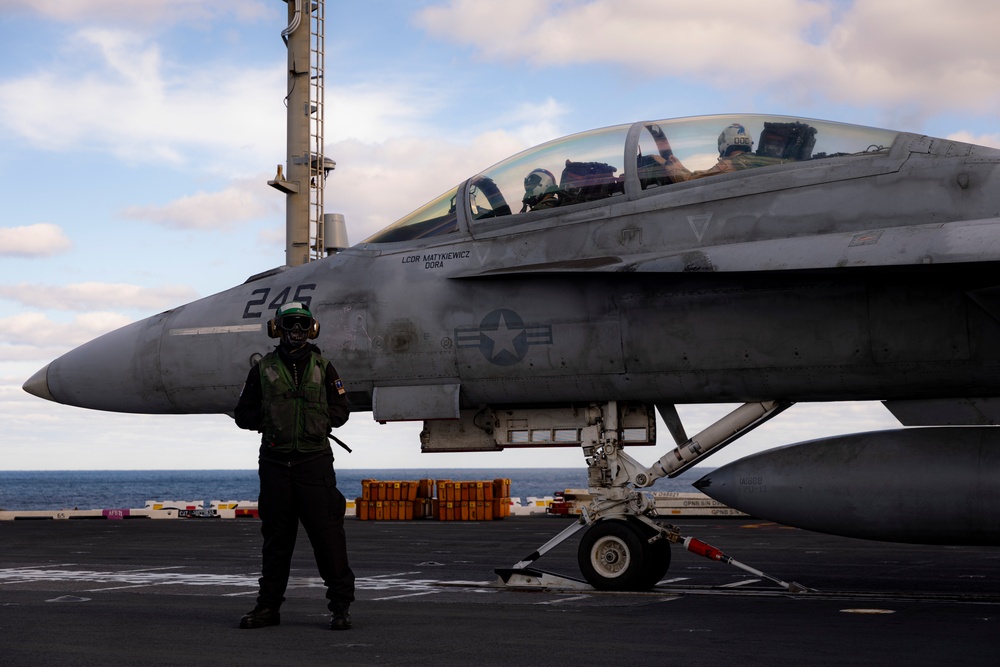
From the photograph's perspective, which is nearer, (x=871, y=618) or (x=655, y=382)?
(x=871, y=618)

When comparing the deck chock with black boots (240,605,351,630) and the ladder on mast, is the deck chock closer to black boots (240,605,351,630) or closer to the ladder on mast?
black boots (240,605,351,630)

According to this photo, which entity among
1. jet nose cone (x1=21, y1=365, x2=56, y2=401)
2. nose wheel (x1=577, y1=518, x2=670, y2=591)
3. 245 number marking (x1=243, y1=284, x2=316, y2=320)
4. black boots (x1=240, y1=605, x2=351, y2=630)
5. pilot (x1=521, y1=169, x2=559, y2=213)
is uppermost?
pilot (x1=521, y1=169, x2=559, y2=213)

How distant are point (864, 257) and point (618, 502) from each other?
358 centimetres

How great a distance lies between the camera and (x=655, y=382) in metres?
10.5

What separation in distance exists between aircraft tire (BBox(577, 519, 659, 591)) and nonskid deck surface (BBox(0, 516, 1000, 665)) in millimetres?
187

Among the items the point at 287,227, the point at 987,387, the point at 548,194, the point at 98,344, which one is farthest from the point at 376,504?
the point at 987,387

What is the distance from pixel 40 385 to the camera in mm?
12727

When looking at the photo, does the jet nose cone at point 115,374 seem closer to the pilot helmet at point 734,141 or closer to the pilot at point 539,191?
the pilot at point 539,191

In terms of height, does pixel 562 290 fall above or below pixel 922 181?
below

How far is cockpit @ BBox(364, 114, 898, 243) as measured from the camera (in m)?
10.3

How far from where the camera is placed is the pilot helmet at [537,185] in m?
11.1

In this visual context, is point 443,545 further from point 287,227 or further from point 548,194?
point 287,227

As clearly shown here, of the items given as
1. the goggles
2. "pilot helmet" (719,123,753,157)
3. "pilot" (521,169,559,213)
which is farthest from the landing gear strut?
the goggles

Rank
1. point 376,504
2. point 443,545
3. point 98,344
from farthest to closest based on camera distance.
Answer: point 376,504 → point 443,545 → point 98,344
